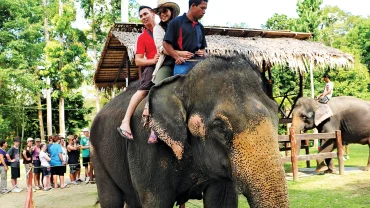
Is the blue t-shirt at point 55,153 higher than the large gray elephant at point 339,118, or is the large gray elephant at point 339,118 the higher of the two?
the large gray elephant at point 339,118

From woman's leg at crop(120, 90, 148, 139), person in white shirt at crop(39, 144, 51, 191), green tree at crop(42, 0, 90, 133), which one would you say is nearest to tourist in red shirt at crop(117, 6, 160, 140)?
woman's leg at crop(120, 90, 148, 139)

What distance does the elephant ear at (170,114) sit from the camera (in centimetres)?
316

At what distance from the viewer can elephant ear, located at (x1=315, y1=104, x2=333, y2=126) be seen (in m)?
12.7

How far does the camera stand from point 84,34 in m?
30.9

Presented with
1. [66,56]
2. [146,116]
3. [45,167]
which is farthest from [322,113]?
[66,56]

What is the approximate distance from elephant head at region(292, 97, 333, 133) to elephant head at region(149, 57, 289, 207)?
10033 mm

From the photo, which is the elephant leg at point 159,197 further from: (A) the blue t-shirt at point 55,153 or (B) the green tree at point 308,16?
(B) the green tree at point 308,16

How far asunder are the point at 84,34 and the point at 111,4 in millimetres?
2825

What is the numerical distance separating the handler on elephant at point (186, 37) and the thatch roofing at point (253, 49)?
6.89 metres

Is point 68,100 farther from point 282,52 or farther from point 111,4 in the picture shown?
point 282,52

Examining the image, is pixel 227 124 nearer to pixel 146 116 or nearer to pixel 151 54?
pixel 146 116

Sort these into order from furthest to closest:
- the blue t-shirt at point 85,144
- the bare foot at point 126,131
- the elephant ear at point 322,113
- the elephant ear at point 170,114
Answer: the blue t-shirt at point 85,144, the elephant ear at point 322,113, the bare foot at point 126,131, the elephant ear at point 170,114

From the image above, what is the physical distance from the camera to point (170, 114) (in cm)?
320

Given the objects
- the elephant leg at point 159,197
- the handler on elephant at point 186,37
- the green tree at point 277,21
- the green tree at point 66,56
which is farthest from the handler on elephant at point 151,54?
the green tree at point 277,21
